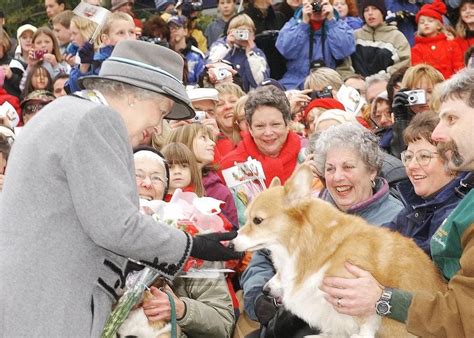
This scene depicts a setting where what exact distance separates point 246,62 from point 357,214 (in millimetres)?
5790

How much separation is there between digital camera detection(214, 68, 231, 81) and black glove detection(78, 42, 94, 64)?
4.55 feet

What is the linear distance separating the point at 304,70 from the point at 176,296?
5.91m

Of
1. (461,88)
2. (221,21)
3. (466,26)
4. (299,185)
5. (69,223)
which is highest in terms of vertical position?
(461,88)

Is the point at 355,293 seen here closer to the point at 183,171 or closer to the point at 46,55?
the point at 183,171

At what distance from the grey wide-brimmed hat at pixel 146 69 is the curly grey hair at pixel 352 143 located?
1.17 m

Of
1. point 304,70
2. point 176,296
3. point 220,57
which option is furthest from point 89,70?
point 176,296

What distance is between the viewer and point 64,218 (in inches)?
152

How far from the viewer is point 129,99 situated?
13.7ft

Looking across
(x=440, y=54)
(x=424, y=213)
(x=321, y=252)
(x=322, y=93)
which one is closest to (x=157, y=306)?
(x=321, y=252)

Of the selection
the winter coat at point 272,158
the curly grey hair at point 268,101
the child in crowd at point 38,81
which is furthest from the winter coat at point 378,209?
the child in crowd at point 38,81

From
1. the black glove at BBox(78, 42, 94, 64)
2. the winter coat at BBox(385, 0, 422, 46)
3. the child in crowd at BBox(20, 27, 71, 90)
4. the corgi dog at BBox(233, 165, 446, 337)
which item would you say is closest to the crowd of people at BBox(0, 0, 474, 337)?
the corgi dog at BBox(233, 165, 446, 337)

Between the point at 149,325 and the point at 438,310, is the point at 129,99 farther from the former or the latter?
the point at 438,310

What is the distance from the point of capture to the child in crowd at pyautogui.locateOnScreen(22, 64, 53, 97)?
10789mm

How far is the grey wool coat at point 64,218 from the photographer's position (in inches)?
148
